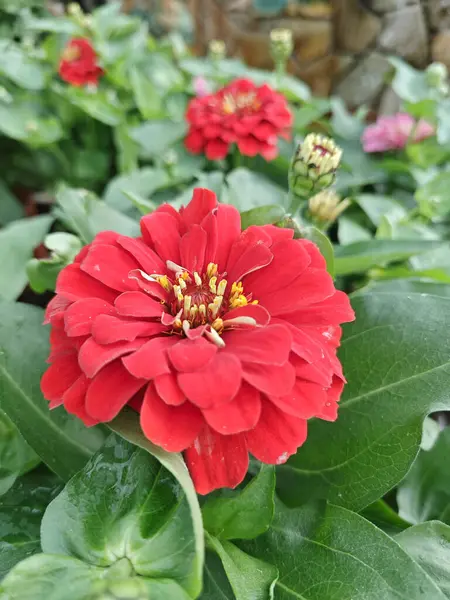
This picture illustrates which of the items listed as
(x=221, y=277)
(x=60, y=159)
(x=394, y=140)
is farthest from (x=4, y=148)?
(x=221, y=277)

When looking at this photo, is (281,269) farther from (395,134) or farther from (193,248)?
(395,134)

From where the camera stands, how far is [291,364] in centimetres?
28

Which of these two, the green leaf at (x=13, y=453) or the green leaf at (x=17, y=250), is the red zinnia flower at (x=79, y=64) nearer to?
the green leaf at (x=17, y=250)

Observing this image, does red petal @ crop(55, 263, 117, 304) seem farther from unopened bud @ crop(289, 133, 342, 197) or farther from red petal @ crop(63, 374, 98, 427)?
unopened bud @ crop(289, 133, 342, 197)

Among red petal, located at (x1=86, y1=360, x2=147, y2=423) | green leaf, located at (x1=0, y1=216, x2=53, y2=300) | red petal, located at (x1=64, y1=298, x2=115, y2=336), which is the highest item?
red petal, located at (x1=64, y1=298, x2=115, y2=336)

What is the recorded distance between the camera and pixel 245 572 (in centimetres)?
33

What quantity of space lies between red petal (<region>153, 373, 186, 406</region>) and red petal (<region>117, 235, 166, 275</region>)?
97 millimetres

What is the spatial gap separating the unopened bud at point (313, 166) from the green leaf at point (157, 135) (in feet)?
1.31

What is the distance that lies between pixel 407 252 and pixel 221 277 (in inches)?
7.9

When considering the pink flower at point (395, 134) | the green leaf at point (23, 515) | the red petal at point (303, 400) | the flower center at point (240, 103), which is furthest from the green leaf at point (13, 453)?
the pink flower at point (395, 134)

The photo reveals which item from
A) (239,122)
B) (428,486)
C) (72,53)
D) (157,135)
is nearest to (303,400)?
(428,486)

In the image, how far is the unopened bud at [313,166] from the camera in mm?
425

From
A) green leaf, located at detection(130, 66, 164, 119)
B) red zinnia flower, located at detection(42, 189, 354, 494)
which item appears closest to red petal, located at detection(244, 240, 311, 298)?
red zinnia flower, located at detection(42, 189, 354, 494)

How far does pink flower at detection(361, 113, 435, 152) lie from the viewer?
803 mm
